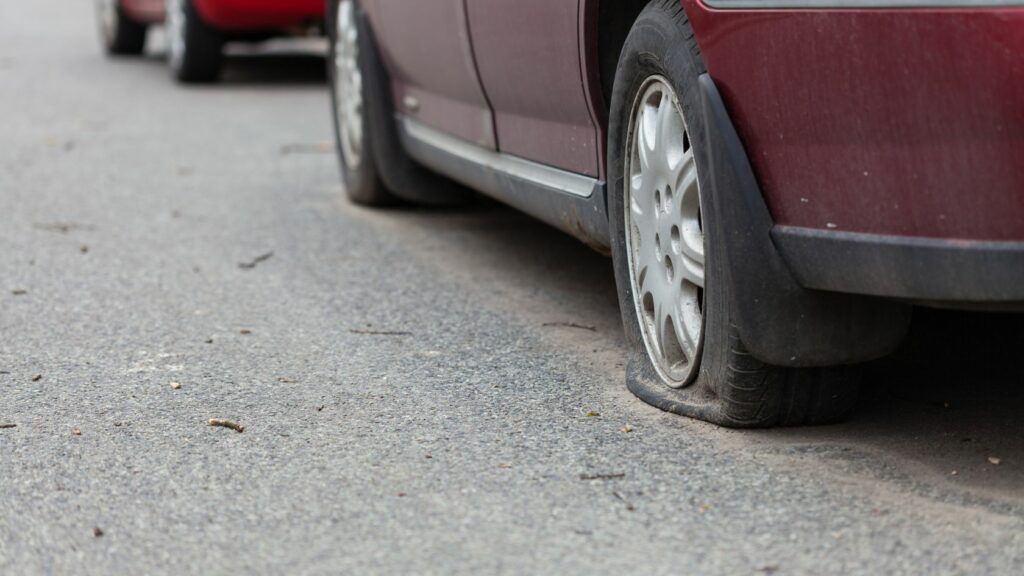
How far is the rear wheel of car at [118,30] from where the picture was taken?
13609 millimetres

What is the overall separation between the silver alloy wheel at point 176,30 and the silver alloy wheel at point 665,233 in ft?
25.7

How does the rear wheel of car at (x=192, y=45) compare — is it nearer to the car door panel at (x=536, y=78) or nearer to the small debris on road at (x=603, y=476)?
the car door panel at (x=536, y=78)

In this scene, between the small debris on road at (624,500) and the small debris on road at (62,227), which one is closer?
the small debris on road at (624,500)

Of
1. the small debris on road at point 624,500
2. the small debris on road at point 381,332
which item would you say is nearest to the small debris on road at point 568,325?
the small debris on road at point 381,332

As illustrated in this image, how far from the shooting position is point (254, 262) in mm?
5414

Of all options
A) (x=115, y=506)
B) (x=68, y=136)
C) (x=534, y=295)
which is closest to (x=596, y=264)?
(x=534, y=295)

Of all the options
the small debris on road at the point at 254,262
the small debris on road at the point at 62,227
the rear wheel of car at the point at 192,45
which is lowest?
the rear wheel of car at the point at 192,45

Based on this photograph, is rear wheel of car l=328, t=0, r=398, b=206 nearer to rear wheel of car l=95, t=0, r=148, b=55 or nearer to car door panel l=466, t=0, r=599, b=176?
car door panel l=466, t=0, r=599, b=176

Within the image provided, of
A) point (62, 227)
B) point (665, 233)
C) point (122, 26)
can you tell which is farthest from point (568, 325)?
point (122, 26)

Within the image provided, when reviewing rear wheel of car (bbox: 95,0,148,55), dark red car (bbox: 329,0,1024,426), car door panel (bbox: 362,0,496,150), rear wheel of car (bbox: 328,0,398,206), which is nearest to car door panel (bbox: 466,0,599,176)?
dark red car (bbox: 329,0,1024,426)

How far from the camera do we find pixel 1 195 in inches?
269

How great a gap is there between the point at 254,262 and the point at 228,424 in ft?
6.60

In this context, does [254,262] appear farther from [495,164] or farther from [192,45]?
[192,45]

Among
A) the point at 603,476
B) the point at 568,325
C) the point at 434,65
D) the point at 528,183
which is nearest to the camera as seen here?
the point at 603,476
